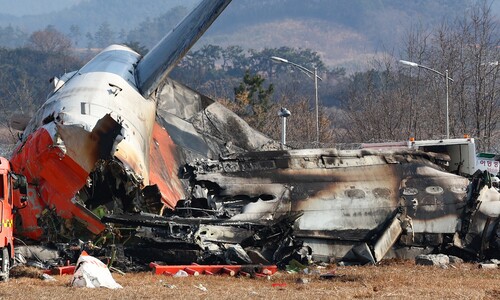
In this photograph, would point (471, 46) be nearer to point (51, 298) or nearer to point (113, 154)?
point (113, 154)

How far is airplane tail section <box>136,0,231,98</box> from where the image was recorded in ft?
87.7

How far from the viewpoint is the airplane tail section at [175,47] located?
26734 millimetres

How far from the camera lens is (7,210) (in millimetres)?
18844

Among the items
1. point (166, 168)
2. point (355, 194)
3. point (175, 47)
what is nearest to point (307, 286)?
point (355, 194)

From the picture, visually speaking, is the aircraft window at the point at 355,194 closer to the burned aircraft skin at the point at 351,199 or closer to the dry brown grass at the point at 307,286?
the burned aircraft skin at the point at 351,199

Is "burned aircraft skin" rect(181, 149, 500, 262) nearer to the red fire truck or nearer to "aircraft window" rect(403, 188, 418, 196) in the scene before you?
"aircraft window" rect(403, 188, 418, 196)

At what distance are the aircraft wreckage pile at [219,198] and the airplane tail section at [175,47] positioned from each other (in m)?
1.04

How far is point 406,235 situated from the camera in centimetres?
2262

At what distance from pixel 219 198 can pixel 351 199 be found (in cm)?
299

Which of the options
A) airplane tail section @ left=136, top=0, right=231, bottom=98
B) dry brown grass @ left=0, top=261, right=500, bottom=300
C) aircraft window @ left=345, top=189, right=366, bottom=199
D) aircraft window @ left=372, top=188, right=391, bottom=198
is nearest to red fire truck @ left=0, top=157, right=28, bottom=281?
dry brown grass @ left=0, top=261, right=500, bottom=300

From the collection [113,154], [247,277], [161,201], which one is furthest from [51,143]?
[247,277]

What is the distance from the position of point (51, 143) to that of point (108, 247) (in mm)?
2457

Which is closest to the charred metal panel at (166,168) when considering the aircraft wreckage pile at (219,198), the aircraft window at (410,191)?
the aircraft wreckage pile at (219,198)

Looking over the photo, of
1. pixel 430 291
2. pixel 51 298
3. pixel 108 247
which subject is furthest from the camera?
pixel 108 247
